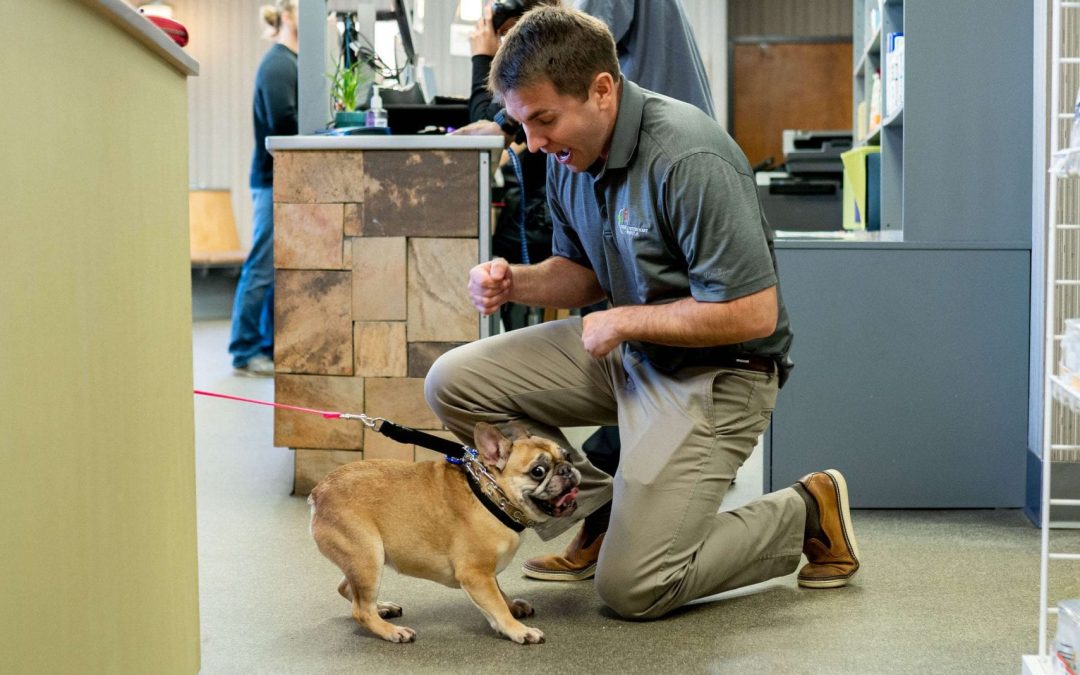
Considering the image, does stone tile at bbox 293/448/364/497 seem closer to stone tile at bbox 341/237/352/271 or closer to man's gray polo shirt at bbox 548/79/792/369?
stone tile at bbox 341/237/352/271

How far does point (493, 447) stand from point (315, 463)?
1.06 meters

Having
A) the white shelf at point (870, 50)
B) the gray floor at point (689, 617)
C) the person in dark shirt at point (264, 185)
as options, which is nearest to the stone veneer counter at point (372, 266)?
the gray floor at point (689, 617)

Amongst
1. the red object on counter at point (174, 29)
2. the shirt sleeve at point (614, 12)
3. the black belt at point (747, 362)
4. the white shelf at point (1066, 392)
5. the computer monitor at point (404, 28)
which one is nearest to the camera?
the white shelf at point (1066, 392)

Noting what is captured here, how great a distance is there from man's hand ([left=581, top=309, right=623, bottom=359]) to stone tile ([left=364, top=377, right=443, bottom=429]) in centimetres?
89

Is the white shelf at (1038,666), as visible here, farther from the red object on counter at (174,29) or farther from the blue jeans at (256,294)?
the blue jeans at (256,294)

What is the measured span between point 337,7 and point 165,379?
267 cm

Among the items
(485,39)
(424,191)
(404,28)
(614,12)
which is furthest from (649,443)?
(404,28)

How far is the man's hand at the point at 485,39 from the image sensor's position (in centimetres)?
314

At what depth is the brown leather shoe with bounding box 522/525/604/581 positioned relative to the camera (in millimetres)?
2154

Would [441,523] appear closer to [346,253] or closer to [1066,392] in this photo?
[1066,392]

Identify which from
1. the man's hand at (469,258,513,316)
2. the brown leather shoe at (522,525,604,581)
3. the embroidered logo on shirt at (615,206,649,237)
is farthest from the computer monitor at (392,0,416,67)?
the brown leather shoe at (522,525,604,581)

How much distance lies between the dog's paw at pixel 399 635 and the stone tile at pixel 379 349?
0.97m

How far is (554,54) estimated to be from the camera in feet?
5.78

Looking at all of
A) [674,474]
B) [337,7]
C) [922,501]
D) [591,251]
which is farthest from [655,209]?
[337,7]
